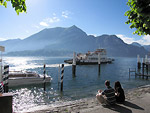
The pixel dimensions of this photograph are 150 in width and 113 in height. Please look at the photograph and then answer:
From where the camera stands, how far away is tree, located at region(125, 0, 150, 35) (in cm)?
562

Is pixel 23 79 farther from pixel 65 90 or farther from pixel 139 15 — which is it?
pixel 139 15

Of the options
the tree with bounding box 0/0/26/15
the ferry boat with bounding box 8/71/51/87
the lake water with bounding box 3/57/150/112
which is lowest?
the lake water with bounding box 3/57/150/112

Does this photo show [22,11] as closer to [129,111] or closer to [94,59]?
[129,111]

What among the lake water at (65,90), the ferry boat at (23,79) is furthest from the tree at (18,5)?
the ferry boat at (23,79)

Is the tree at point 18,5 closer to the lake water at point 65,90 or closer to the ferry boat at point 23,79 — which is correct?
the lake water at point 65,90

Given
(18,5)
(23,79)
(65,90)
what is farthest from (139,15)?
(23,79)

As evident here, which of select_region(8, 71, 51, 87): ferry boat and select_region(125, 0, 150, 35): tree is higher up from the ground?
select_region(125, 0, 150, 35): tree

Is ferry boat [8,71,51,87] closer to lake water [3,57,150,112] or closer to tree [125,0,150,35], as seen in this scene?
lake water [3,57,150,112]

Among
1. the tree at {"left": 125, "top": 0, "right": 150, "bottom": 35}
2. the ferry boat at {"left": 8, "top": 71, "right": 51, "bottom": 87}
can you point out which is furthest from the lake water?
the tree at {"left": 125, "top": 0, "right": 150, "bottom": 35}

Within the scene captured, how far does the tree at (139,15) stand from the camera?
221 inches

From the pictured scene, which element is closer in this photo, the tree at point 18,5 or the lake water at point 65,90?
the tree at point 18,5

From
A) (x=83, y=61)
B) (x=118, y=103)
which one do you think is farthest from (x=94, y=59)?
(x=118, y=103)

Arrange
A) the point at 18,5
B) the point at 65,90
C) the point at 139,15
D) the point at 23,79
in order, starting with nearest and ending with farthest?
1. the point at 18,5
2. the point at 139,15
3. the point at 65,90
4. the point at 23,79

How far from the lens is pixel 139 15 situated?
6.07 metres
